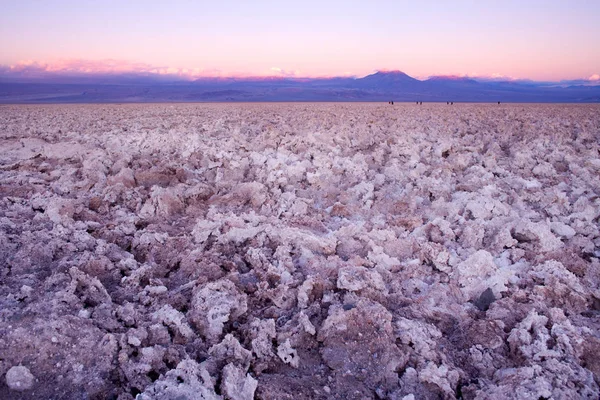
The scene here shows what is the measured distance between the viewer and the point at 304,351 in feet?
7.66

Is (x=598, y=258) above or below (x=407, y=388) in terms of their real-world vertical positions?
above

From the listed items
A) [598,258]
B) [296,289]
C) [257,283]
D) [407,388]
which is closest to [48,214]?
[257,283]

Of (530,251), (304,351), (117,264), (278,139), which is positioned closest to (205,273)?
(117,264)

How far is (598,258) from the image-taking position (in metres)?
3.20

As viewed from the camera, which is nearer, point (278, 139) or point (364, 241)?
point (364, 241)

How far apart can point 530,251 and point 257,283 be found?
6.60ft

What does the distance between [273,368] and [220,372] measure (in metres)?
0.28

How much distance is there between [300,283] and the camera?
2.91 m

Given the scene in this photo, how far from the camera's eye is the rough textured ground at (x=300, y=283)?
6.70 feet

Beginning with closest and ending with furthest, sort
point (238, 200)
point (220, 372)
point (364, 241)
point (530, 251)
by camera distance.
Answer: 1. point (220, 372)
2. point (530, 251)
3. point (364, 241)
4. point (238, 200)

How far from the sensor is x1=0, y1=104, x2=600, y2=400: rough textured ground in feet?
6.70

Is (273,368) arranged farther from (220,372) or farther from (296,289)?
(296,289)

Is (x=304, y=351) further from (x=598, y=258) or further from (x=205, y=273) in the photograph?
(x=598, y=258)

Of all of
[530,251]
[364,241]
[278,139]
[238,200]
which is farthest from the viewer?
[278,139]
